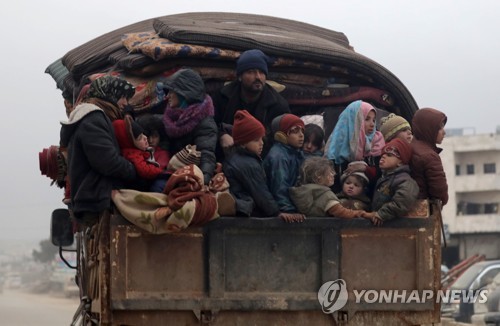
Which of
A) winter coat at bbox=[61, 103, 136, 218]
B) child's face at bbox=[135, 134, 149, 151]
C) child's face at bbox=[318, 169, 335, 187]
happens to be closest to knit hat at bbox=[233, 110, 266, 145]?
child's face at bbox=[318, 169, 335, 187]

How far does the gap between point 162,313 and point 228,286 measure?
0.37m

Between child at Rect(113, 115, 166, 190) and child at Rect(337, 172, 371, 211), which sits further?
child at Rect(337, 172, 371, 211)

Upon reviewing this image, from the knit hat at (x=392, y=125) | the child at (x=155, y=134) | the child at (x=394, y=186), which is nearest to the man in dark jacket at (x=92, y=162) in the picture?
the child at (x=155, y=134)

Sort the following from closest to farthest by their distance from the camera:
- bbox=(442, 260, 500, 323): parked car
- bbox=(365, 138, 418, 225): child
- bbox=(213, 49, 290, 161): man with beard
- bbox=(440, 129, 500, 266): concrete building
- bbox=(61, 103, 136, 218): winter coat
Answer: bbox=(61, 103, 136, 218): winter coat → bbox=(365, 138, 418, 225): child → bbox=(213, 49, 290, 161): man with beard → bbox=(442, 260, 500, 323): parked car → bbox=(440, 129, 500, 266): concrete building

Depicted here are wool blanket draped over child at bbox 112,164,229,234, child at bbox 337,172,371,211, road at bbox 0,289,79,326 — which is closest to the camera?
wool blanket draped over child at bbox 112,164,229,234

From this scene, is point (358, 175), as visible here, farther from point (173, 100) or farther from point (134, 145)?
point (134, 145)

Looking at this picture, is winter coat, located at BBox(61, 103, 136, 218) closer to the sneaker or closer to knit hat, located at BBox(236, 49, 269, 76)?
the sneaker

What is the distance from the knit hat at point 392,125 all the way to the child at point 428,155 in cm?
18

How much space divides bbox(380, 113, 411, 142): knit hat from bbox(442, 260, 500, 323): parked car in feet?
44.5

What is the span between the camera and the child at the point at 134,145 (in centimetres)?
615

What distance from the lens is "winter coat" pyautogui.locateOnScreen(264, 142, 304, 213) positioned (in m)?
6.32

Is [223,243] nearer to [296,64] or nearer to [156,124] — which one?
[156,124]

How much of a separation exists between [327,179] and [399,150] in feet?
1.50

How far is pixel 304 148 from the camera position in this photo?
6.84 metres
